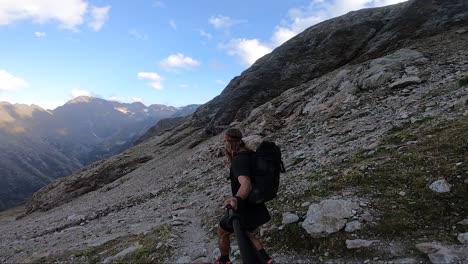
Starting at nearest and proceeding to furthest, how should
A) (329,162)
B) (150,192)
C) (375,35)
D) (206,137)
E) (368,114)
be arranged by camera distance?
(329,162) < (368,114) < (150,192) < (375,35) < (206,137)

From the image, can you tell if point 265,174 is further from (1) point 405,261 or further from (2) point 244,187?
(1) point 405,261

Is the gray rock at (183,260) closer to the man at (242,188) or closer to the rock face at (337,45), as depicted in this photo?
the man at (242,188)

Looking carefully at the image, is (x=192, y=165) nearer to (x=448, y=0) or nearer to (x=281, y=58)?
(x=281, y=58)

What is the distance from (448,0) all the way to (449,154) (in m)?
33.2

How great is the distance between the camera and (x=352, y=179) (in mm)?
12086

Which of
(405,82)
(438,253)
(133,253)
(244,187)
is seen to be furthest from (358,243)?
(405,82)

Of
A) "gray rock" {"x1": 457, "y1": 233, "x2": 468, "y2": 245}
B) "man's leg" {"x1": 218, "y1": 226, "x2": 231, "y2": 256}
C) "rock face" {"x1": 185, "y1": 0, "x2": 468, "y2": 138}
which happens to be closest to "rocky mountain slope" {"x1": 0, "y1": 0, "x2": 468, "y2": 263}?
"gray rock" {"x1": 457, "y1": 233, "x2": 468, "y2": 245}

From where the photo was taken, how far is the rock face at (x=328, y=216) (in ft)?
31.6

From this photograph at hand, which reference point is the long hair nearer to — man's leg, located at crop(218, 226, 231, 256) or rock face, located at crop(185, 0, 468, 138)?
man's leg, located at crop(218, 226, 231, 256)

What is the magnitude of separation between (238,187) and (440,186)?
19.3 ft

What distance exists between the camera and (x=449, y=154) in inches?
445

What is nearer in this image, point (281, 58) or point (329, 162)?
point (329, 162)

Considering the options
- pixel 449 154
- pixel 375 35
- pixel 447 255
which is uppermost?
pixel 375 35

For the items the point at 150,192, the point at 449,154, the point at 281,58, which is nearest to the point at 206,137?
the point at 281,58
